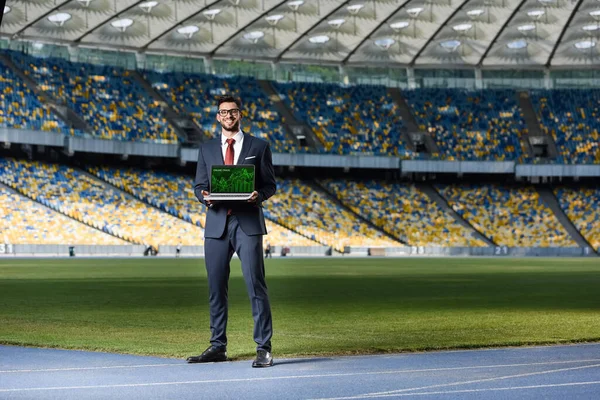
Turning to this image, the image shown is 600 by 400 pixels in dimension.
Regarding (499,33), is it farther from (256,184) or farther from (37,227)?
(256,184)

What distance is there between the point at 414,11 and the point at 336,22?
18.7 feet

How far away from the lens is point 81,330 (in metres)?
14.1

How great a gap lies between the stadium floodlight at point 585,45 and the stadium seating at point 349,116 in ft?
53.5

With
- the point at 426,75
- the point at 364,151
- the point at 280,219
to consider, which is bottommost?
the point at 280,219

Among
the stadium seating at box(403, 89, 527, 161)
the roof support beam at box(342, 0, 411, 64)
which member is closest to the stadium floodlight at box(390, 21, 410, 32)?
the roof support beam at box(342, 0, 411, 64)

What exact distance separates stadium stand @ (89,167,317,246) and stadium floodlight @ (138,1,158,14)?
43.8 feet

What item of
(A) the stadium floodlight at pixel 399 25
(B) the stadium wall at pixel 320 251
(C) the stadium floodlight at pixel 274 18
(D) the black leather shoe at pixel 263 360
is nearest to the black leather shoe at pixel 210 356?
(D) the black leather shoe at pixel 263 360

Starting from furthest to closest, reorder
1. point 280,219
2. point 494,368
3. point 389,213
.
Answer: point 389,213 → point 280,219 → point 494,368

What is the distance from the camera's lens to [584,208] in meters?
84.8

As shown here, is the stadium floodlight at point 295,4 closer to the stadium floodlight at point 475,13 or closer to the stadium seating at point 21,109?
the stadium floodlight at point 475,13

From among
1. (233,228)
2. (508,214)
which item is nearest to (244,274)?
(233,228)

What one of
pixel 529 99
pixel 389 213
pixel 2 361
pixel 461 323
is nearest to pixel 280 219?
pixel 389 213

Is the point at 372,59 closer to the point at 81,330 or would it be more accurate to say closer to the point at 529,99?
the point at 529,99

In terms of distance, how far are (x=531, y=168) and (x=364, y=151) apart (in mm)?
14169
